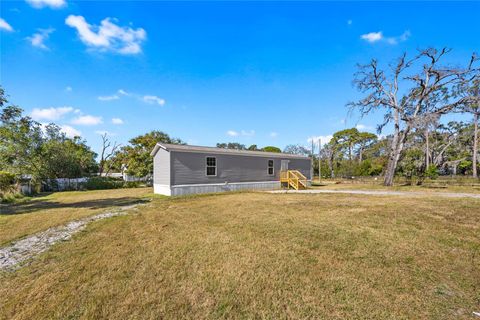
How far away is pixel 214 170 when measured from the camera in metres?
13.6

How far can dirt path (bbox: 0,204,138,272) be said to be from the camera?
3.48 metres

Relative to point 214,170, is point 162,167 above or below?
above

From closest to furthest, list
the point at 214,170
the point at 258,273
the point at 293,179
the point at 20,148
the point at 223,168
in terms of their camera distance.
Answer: the point at 258,273 → the point at 214,170 → the point at 223,168 → the point at 20,148 → the point at 293,179

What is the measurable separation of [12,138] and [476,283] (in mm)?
23923

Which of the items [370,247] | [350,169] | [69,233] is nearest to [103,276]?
[69,233]

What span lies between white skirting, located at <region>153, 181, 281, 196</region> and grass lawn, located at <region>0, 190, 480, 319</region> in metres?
Answer: 6.68

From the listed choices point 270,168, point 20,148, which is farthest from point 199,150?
point 20,148

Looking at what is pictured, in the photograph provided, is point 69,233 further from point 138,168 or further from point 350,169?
point 350,169

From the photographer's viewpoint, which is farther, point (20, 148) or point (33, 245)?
point (20, 148)

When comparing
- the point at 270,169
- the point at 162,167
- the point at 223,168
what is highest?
the point at 162,167

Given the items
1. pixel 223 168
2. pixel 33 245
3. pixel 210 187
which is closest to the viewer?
pixel 33 245

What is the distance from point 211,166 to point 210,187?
52.7 inches

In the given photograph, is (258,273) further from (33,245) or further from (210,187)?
(210,187)

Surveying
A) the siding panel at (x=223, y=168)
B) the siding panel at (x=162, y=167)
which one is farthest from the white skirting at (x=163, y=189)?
the siding panel at (x=223, y=168)
